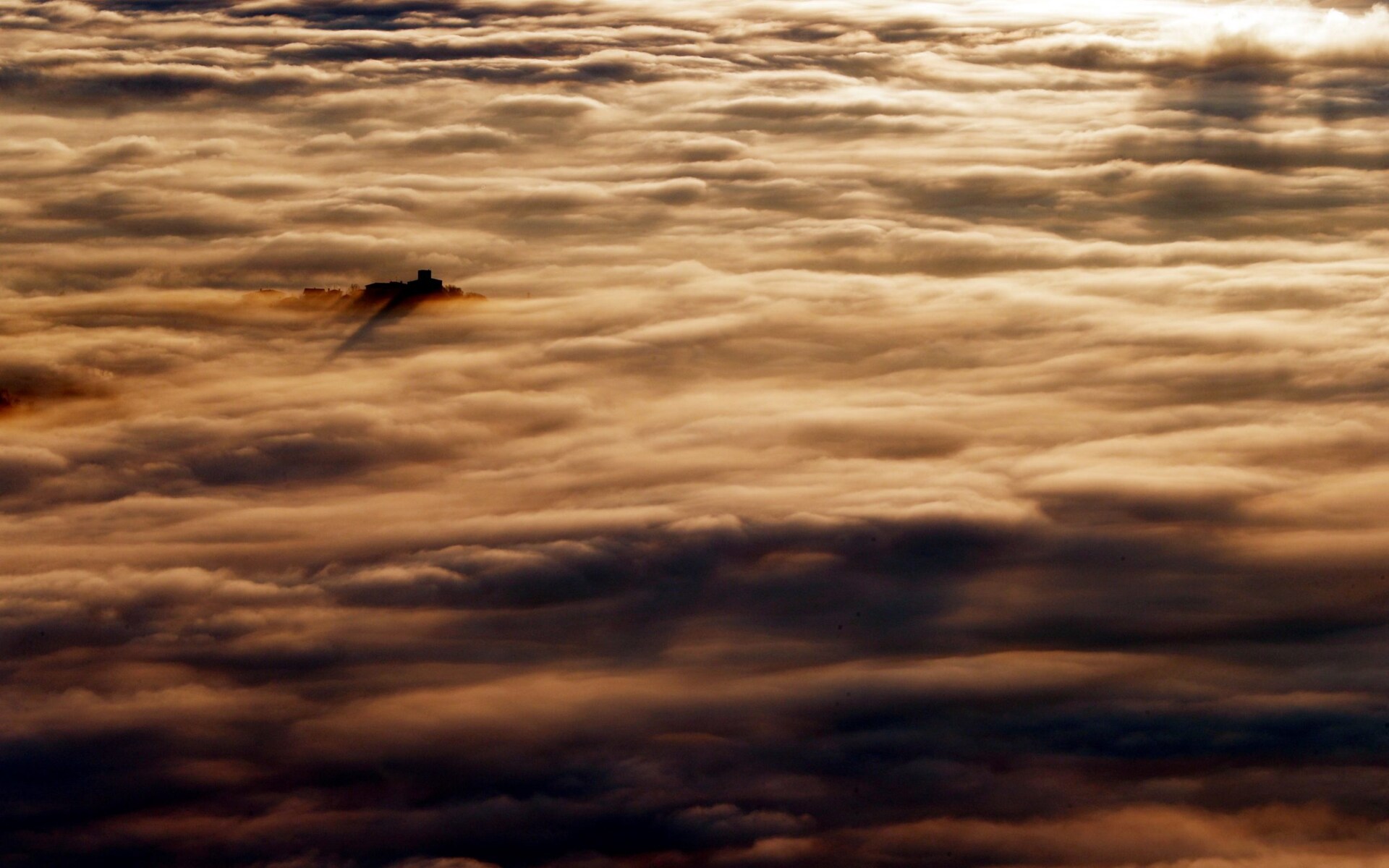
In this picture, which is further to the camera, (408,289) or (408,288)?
(408,288)

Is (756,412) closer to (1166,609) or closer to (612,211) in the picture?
(1166,609)

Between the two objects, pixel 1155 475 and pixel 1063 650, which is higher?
pixel 1155 475

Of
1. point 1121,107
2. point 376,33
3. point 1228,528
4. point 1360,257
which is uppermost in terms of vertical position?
point 376,33

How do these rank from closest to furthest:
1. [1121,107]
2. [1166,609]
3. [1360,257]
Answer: [1166,609] < [1360,257] < [1121,107]

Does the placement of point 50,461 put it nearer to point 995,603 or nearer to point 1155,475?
point 995,603

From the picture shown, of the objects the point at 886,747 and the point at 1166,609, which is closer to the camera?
the point at 886,747

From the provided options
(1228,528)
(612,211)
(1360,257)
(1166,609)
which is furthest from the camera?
(612,211)

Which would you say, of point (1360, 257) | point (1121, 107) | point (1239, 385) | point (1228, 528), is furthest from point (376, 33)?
point (1228, 528)
